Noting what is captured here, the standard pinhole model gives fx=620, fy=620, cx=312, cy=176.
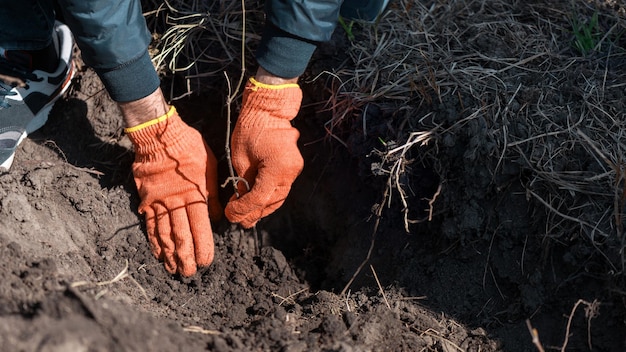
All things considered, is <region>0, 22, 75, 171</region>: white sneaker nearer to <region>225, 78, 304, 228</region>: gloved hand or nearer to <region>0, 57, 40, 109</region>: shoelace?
<region>0, 57, 40, 109</region>: shoelace

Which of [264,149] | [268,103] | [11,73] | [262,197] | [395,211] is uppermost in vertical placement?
[11,73]

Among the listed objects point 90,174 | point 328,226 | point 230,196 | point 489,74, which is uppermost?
point 489,74

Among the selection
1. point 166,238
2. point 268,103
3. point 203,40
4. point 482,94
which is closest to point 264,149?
point 268,103

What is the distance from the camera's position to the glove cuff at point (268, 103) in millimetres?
2133

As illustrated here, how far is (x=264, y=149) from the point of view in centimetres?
212

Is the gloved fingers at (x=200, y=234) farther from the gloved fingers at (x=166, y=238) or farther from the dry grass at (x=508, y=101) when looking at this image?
the dry grass at (x=508, y=101)

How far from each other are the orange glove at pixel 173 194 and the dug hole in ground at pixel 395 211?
0.06 meters

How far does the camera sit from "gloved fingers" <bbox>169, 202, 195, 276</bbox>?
210 centimetres

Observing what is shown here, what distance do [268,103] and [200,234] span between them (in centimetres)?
51

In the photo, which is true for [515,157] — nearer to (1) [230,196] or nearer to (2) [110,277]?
(1) [230,196]

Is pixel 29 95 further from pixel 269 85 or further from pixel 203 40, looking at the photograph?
pixel 269 85

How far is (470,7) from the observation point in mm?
2541

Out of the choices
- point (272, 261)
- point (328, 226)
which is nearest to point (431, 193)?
point (328, 226)

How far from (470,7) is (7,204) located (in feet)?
6.17
